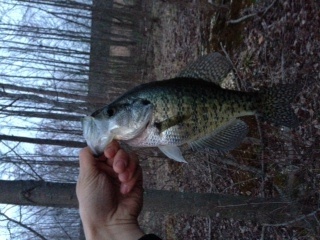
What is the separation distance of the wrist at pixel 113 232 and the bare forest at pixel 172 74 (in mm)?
1551

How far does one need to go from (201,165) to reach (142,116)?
4.88 metres

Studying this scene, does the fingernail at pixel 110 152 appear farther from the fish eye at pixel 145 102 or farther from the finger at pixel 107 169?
the fish eye at pixel 145 102

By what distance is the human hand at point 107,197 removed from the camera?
2666 millimetres

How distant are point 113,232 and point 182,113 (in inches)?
31.5

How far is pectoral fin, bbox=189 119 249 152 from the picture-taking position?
286 cm

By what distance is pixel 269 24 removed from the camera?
609cm

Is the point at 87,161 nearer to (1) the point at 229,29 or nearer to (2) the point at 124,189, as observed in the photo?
(2) the point at 124,189

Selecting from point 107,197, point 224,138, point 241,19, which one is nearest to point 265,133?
point 241,19

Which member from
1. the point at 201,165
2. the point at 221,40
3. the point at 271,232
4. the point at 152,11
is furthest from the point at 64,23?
the point at 271,232

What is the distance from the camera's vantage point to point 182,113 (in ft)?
8.68

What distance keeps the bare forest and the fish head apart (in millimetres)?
1878

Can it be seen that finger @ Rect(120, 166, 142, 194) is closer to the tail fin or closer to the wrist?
the wrist

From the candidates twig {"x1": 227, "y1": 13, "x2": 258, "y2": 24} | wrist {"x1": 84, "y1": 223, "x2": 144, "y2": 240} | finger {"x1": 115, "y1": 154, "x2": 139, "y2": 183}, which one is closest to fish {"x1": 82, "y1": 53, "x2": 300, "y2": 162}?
finger {"x1": 115, "y1": 154, "x2": 139, "y2": 183}

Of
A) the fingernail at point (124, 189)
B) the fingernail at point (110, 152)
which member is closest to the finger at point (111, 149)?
the fingernail at point (110, 152)
